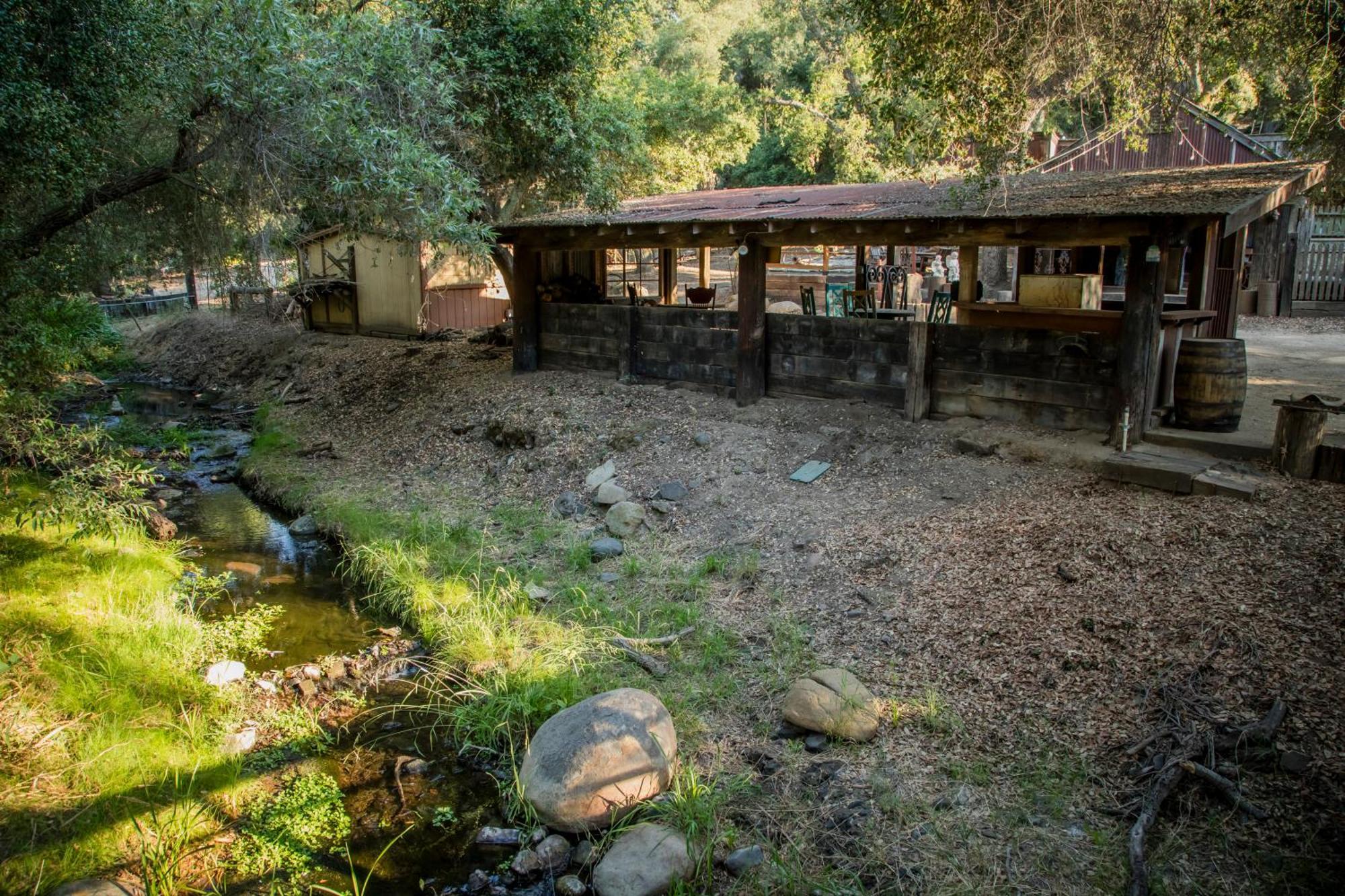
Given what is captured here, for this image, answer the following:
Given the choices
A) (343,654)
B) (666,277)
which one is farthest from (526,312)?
(343,654)

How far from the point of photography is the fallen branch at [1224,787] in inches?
180

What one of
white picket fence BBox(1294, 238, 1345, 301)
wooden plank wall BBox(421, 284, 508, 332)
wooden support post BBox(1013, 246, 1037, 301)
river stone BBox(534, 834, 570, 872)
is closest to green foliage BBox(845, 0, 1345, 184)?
wooden support post BBox(1013, 246, 1037, 301)

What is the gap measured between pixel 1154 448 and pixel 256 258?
10.4 m

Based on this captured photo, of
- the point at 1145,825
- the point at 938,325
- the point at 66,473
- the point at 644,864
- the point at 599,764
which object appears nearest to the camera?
the point at 1145,825

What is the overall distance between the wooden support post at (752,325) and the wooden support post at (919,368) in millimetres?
Result: 1970

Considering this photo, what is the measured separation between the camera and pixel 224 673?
22.6 ft

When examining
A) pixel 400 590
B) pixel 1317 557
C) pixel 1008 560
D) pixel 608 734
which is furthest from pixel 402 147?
pixel 1317 557

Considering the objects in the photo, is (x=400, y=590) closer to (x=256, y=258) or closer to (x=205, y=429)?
(x=256, y=258)

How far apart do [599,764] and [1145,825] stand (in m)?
2.82

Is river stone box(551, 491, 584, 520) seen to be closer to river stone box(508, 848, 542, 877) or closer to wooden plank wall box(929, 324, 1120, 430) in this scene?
wooden plank wall box(929, 324, 1120, 430)

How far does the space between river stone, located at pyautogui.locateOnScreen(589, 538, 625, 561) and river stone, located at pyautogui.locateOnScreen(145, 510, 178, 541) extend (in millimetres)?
4422

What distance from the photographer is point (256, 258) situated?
38.6ft

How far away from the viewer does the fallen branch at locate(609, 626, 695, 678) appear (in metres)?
6.79

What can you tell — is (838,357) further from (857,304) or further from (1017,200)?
(857,304)
